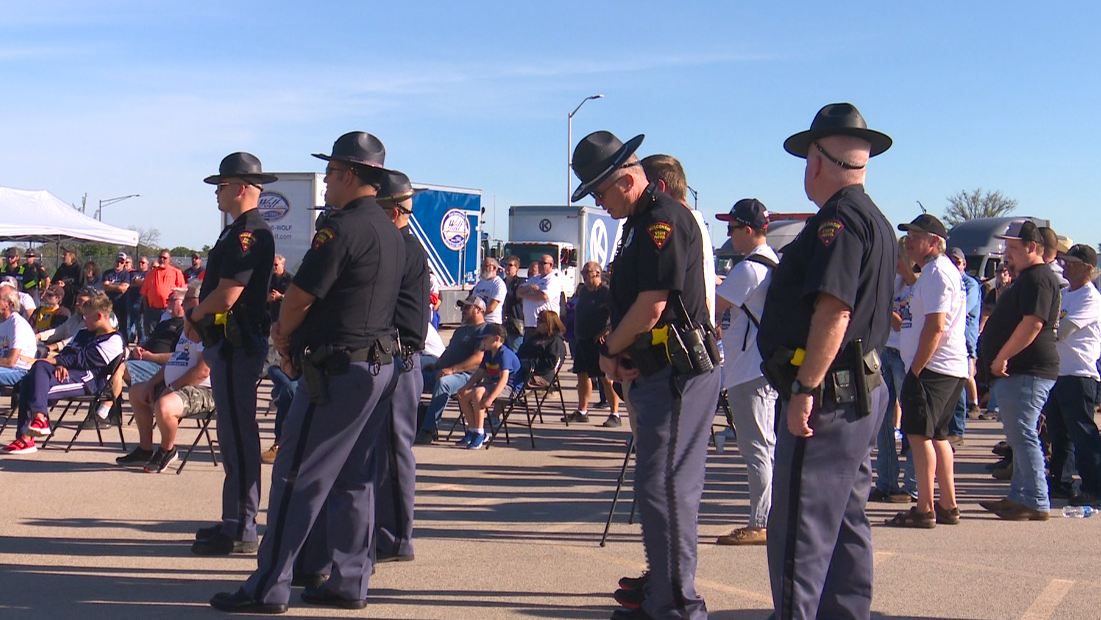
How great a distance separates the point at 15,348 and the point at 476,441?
4442 millimetres

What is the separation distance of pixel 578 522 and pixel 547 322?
4687 mm

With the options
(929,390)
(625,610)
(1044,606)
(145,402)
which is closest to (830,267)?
(625,610)

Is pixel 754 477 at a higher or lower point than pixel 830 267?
lower

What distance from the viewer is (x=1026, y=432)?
22.2 feet

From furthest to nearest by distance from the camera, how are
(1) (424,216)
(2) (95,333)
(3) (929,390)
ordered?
(1) (424,216)
(2) (95,333)
(3) (929,390)

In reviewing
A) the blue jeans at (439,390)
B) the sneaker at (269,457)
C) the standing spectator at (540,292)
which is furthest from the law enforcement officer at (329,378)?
the standing spectator at (540,292)

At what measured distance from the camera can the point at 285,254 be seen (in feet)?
62.6

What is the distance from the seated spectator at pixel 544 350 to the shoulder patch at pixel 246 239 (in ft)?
18.4

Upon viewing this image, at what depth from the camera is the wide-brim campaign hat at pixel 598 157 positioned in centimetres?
434


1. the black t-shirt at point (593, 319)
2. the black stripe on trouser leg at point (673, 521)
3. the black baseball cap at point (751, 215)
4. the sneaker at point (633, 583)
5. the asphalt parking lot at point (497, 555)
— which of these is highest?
the black baseball cap at point (751, 215)

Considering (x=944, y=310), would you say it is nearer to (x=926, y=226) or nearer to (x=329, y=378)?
(x=926, y=226)

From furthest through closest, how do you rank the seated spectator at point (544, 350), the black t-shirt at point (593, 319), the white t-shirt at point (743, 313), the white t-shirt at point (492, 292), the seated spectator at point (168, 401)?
the white t-shirt at point (492, 292) → the seated spectator at point (544, 350) → the seated spectator at point (168, 401) → the white t-shirt at point (743, 313) → the black t-shirt at point (593, 319)

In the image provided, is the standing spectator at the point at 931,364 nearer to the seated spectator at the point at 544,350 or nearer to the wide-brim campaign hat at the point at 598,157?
the wide-brim campaign hat at the point at 598,157

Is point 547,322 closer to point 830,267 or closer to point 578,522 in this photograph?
point 578,522
